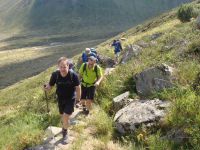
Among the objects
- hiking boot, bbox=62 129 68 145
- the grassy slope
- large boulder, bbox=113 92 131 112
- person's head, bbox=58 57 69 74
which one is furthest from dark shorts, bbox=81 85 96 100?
person's head, bbox=58 57 69 74

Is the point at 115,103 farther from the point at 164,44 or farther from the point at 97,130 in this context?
the point at 164,44

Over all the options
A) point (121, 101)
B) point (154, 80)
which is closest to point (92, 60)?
point (121, 101)

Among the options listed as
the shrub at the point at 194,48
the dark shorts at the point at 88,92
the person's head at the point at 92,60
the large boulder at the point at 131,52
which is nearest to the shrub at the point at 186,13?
the large boulder at the point at 131,52

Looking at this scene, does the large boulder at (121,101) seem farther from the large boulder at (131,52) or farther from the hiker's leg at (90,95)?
the large boulder at (131,52)

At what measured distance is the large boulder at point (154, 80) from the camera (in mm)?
10668

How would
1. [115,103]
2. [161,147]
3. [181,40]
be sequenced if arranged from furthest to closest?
1. [181,40]
2. [115,103]
3. [161,147]

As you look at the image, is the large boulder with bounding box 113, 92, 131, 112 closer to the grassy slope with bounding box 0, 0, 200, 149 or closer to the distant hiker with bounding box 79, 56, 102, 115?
the grassy slope with bounding box 0, 0, 200, 149

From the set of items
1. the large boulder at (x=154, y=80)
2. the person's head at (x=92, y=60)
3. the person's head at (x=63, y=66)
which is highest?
the person's head at (x=63, y=66)

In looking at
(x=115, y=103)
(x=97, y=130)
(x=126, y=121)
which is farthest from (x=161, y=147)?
(x=115, y=103)

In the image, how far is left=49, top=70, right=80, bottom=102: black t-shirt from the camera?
976 centimetres

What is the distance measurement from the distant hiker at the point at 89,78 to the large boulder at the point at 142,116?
1631 millimetres

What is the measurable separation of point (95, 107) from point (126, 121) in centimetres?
297

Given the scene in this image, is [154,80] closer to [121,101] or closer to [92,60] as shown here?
[121,101]

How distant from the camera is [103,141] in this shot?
9.44m
